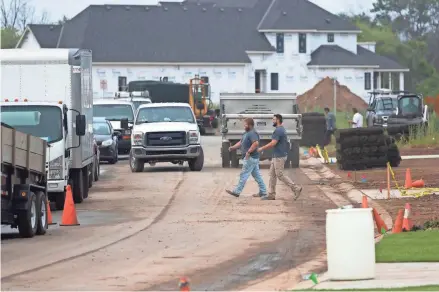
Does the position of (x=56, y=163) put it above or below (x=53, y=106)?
below

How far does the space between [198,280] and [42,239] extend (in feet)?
18.4

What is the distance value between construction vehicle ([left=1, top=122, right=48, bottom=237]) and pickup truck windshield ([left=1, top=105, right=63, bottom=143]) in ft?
15.0

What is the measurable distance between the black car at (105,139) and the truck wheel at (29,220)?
20.0m

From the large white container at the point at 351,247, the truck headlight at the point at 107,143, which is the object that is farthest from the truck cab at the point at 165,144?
the large white container at the point at 351,247

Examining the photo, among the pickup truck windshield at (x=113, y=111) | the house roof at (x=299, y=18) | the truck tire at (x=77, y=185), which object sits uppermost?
the house roof at (x=299, y=18)

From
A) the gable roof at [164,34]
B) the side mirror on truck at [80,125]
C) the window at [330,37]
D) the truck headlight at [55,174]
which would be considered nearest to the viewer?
the truck headlight at [55,174]

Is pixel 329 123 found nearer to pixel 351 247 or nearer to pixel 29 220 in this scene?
pixel 29 220

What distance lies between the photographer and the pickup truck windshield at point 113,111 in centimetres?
4588

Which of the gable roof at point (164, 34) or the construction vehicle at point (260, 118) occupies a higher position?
the gable roof at point (164, 34)

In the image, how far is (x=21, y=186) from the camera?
19.5m

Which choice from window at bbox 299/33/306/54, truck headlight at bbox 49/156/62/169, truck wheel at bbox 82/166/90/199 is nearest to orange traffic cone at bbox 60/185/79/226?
truck headlight at bbox 49/156/62/169

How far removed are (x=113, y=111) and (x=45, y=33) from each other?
58772mm

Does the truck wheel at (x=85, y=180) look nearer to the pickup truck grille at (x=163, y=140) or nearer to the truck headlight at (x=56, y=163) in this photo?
the truck headlight at (x=56, y=163)

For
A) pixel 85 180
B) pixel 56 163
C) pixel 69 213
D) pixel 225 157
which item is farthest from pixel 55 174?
pixel 225 157
